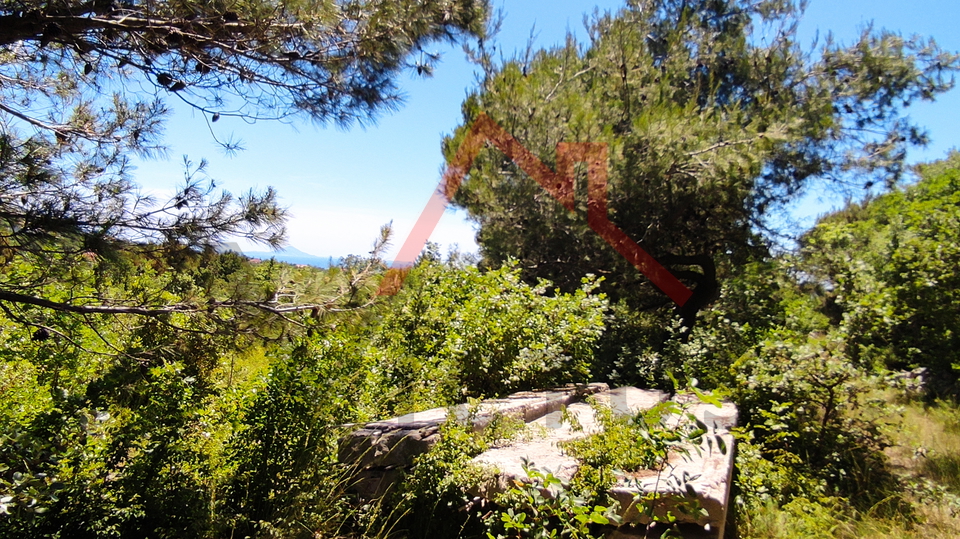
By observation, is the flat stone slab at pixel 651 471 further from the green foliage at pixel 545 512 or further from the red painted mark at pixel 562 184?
the red painted mark at pixel 562 184

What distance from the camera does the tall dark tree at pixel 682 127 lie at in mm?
5418

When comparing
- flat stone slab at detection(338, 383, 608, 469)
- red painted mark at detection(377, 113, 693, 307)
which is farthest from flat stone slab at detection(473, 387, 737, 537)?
red painted mark at detection(377, 113, 693, 307)

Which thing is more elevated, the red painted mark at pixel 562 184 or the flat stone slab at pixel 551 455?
the red painted mark at pixel 562 184

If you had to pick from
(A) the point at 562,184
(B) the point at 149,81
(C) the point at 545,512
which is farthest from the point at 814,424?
(B) the point at 149,81

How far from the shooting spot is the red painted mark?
5434 mm

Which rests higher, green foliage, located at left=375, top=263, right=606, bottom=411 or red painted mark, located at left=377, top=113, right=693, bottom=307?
red painted mark, located at left=377, top=113, right=693, bottom=307

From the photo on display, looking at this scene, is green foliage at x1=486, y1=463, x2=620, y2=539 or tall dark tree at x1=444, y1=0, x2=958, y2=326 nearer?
green foliage at x1=486, y1=463, x2=620, y2=539

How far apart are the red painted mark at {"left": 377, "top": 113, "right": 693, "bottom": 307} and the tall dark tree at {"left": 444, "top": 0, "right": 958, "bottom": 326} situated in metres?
0.09

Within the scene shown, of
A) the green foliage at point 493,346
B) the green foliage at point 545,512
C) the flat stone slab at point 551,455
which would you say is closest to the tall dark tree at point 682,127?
the green foliage at point 493,346

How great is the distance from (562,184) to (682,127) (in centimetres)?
136

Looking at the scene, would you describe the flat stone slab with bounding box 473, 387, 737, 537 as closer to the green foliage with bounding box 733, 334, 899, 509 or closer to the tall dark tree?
the green foliage with bounding box 733, 334, 899, 509

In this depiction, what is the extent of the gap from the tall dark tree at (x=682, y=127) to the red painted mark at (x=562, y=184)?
0.29ft

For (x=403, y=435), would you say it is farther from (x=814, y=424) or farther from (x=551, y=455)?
(x=814, y=424)

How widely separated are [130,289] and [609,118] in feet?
16.2
